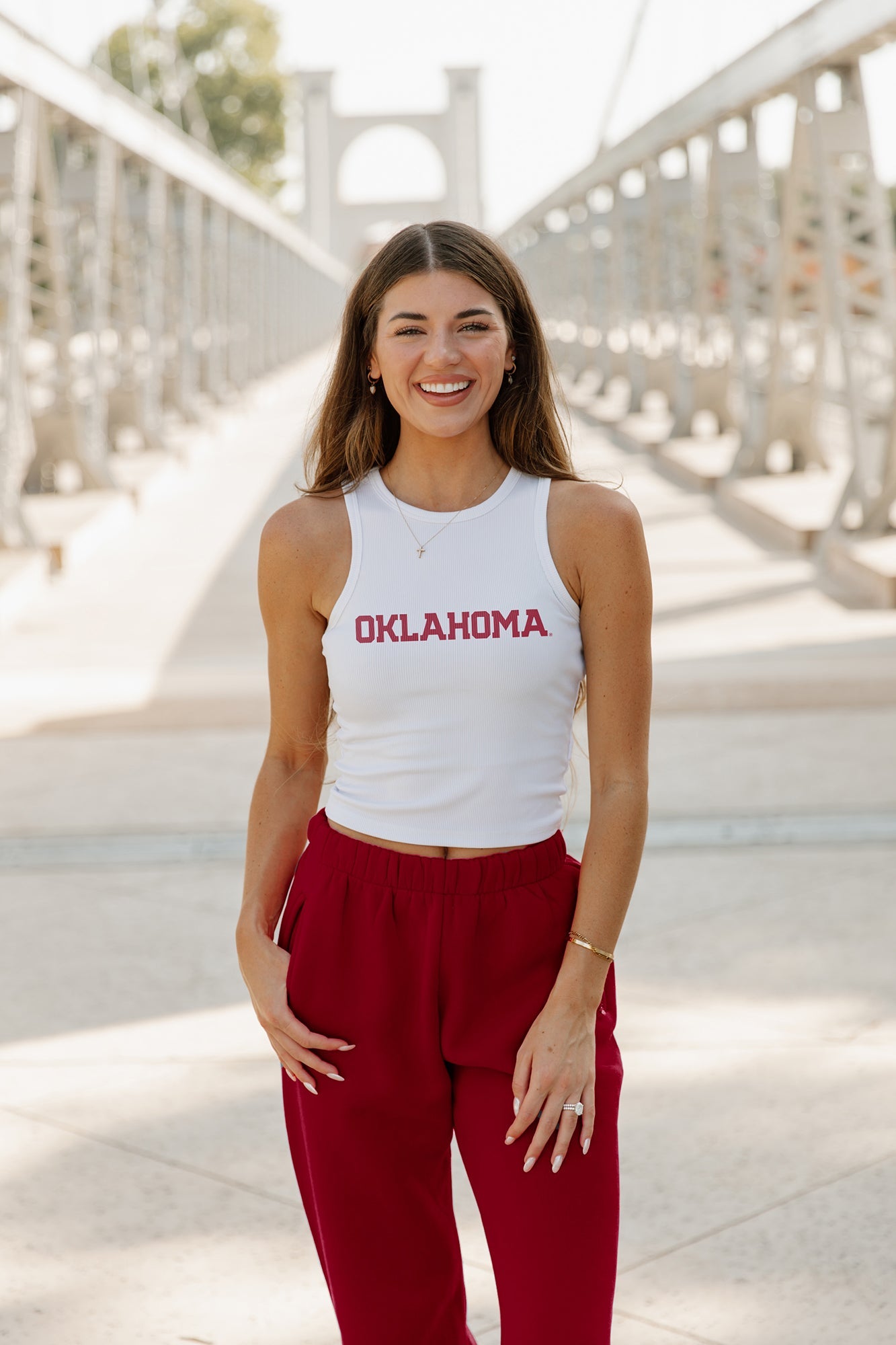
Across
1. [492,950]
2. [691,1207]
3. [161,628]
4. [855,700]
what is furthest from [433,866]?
[161,628]

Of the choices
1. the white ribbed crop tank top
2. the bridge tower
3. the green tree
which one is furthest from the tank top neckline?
the bridge tower

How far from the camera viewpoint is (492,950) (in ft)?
5.33

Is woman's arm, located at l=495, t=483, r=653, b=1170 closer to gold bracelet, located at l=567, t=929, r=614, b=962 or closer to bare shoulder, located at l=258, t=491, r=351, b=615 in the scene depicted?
gold bracelet, located at l=567, t=929, r=614, b=962

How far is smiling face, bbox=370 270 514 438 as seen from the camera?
1.67 m

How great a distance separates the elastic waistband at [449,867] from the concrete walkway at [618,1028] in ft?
2.93

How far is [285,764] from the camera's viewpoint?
6.12 ft

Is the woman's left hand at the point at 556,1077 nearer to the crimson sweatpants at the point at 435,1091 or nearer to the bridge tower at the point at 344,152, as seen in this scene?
the crimson sweatpants at the point at 435,1091

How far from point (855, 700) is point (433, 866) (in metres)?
4.62

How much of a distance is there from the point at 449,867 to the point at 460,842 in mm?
27

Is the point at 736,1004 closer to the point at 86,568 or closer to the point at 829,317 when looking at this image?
the point at 86,568

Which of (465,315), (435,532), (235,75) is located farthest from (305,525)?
(235,75)

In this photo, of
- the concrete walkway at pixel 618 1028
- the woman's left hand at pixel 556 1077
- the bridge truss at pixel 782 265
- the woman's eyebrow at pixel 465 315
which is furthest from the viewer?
the bridge truss at pixel 782 265

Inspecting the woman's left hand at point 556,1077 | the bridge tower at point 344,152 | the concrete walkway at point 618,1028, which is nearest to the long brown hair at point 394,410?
the woman's left hand at point 556,1077

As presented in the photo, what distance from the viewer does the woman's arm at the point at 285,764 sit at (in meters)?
1.71
